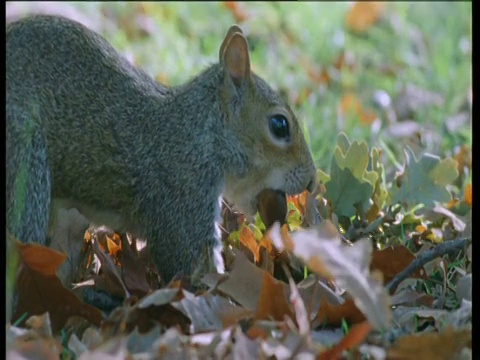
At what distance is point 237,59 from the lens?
3416mm

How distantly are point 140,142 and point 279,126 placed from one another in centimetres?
47

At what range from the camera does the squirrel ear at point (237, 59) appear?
10.9ft

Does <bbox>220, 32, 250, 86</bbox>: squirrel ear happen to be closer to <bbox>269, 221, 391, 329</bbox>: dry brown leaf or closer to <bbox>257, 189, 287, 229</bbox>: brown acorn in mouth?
<bbox>257, 189, 287, 229</bbox>: brown acorn in mouth

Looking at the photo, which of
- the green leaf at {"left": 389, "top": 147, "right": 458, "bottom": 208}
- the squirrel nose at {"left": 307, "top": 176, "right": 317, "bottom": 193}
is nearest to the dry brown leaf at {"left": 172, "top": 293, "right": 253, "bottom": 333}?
A: the squirrel nose at {"left": 307, "top": 176, "right": 317, "bottom": 193}

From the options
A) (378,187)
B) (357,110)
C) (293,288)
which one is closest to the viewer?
(293,288)

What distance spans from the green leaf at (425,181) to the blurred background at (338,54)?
1.06 metres

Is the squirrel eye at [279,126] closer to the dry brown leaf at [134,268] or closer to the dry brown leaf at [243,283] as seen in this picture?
the dry brown leaf at [134,268]

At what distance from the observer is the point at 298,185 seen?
3465mm

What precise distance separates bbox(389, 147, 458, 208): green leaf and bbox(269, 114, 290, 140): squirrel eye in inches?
20.0

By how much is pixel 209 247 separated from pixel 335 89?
2.92m

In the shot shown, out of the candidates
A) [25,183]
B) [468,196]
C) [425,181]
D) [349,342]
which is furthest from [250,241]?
[468,196]

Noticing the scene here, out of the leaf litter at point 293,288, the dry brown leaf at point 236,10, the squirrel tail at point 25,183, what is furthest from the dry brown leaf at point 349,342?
the dry brown leaf at point 236,10

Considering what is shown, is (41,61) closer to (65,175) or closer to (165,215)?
(65,175)

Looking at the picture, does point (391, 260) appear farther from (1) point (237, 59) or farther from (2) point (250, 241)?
(1) point (237, 59)
